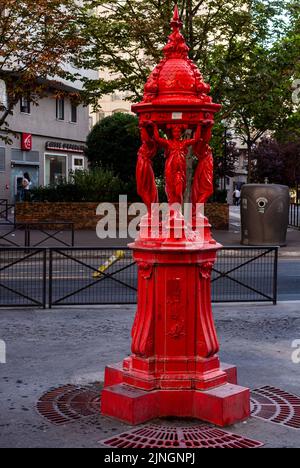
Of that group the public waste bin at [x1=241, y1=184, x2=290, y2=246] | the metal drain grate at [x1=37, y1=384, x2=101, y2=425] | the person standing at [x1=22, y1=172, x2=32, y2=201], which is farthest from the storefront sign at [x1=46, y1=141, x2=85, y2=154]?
the metal drain grate at [x1=37, y1=384, x2=101, y2=425]

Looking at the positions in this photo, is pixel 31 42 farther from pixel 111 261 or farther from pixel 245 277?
pixel 245 277

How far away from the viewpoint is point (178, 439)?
549 centimetres

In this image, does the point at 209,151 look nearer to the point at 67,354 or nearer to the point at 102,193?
the point at 67,354

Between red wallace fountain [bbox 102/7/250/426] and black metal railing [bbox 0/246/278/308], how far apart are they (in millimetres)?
5204

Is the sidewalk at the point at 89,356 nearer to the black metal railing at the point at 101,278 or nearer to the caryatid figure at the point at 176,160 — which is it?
the black metal railing at the point at 101,278

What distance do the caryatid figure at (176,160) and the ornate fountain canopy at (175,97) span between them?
0.11 m

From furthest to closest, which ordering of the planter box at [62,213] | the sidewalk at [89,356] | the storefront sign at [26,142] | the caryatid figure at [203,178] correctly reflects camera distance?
the storefront sign at [26,142] → the planter box at [62,213] → the caryatid figure at [203,178] → the sidewalk at [89,356]

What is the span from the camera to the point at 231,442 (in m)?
5.48

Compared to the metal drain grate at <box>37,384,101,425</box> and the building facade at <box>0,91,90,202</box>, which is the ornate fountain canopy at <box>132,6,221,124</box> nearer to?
the metal drain grate at <box>37,384,101,425</box>

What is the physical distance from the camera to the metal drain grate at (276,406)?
6.03m

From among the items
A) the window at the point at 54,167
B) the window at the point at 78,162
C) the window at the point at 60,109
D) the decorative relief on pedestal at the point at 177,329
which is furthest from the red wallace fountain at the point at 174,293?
the window at the point at 78,162
